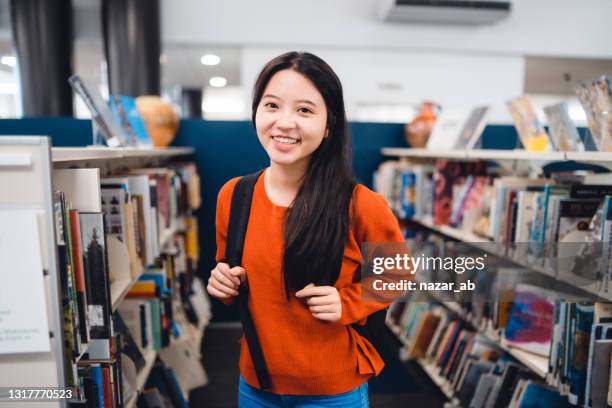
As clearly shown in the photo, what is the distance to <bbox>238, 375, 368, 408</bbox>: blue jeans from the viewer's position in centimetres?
103

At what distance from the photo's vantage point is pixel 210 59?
6215mm

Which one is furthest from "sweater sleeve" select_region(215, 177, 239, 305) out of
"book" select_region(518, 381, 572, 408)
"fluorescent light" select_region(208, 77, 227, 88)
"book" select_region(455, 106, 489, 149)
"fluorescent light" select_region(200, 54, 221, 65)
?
"fluorescent light" select_region(208, 77, 227, 88)

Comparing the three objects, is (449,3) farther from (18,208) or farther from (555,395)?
(18,208)

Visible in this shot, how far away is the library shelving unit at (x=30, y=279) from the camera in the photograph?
82 centimetres

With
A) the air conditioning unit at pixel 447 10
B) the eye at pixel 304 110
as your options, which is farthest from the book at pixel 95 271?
the air conditioning unit at pixel 447 10

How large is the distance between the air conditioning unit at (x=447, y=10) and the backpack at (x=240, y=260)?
4.45 m

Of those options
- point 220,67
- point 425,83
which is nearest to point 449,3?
point 425,83

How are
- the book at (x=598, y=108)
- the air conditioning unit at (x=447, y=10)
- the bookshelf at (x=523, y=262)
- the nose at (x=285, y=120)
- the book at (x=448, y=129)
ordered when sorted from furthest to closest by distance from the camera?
the air conditioning unit at (x=447, y=10) → the book at (x=448, y=129) → the book at (x=598, y=108) → the bookshelf at (x=523, y=262) → the nose at (x=285, y=120)

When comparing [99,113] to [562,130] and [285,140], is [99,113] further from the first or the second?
[562,130]

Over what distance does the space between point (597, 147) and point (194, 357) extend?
224 centimetres

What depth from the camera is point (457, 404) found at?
2.17 m

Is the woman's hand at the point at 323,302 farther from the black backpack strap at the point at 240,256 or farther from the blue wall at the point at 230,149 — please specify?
the blue wall at the point at 230,149

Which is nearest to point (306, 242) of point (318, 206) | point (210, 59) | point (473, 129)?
point (318, 206)

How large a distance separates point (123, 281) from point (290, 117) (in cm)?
88
